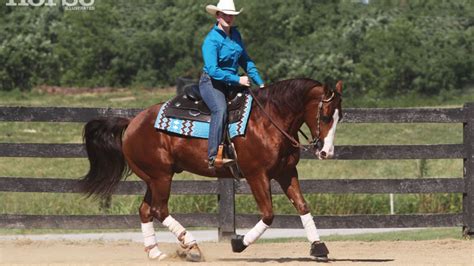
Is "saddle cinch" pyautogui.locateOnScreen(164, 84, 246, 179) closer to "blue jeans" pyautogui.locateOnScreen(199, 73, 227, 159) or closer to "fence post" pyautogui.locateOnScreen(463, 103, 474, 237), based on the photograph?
"blue jeans" pyautogui.locateOnScreen(199, 73, 227, 159)

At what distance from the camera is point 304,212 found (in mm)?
8625

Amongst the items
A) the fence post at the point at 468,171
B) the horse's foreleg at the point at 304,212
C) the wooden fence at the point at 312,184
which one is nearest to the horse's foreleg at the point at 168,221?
the horse's foreleg at the point at 304,212

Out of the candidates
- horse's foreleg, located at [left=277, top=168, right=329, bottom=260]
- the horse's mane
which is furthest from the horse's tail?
→ horse's foreleg, located at [left=277, top=168, right=329, bottom=260]

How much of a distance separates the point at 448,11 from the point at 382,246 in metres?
18.7

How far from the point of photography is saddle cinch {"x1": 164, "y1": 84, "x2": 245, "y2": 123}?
873 cm

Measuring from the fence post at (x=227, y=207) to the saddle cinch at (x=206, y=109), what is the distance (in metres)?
2.13

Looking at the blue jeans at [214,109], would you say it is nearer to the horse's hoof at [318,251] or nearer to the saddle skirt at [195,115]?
the saddle skirt at [195,115]

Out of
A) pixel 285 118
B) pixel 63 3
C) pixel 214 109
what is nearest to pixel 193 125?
pixel 214 109

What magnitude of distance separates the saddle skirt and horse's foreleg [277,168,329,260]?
61 centimetres

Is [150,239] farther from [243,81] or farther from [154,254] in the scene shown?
[243,81]

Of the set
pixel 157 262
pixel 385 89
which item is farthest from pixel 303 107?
pixel 385 89

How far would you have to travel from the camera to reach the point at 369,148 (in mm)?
10914

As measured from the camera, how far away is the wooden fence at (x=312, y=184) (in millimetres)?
10891

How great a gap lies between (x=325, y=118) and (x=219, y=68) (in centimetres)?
109
